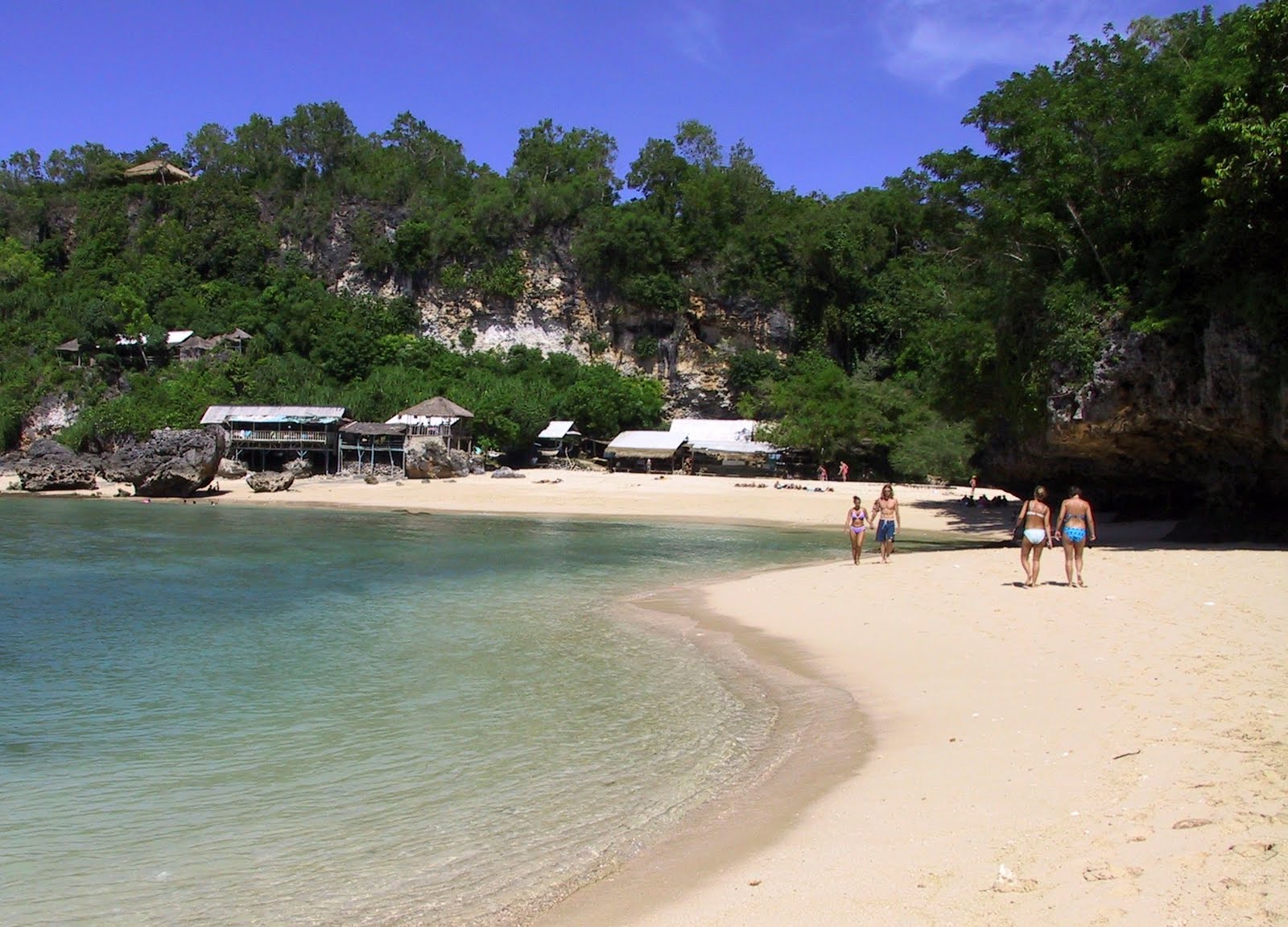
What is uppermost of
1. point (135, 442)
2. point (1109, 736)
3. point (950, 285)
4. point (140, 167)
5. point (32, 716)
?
point (140, 167)

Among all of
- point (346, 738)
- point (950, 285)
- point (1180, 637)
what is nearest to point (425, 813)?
point (346, 738)

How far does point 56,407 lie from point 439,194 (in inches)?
1042

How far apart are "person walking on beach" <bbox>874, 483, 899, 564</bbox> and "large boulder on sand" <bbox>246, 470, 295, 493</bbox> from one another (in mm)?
29829

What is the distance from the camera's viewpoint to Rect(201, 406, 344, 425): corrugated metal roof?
1789 inches

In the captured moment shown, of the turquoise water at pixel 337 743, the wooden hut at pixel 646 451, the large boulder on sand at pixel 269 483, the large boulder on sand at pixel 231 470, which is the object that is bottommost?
the turquoise water at pixel 337 743

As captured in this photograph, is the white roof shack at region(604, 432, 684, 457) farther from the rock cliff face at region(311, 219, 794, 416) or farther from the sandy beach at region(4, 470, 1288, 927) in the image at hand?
the sandy beach at region(4, 470, 1288, 927)

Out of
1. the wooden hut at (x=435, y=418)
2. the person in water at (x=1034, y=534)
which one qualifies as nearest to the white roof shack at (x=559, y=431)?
the wooden hut at (x=435, y=418)

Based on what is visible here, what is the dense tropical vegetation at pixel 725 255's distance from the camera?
17172 millimetres

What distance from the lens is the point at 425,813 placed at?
258 inches

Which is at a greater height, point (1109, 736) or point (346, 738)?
point (1109, 736)

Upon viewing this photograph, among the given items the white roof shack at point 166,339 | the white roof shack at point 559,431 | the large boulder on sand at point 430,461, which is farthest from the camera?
the white roof shack at point 166,339

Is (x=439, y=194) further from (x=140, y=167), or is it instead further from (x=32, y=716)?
(x=32, y=716)

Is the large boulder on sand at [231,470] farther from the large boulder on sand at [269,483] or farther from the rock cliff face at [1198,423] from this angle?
the rock cliff face at [1198,423]

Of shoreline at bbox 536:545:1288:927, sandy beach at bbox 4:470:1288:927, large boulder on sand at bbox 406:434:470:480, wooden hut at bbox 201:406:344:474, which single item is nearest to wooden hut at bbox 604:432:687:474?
large boulder on sand at bbox 406:434:470:480
